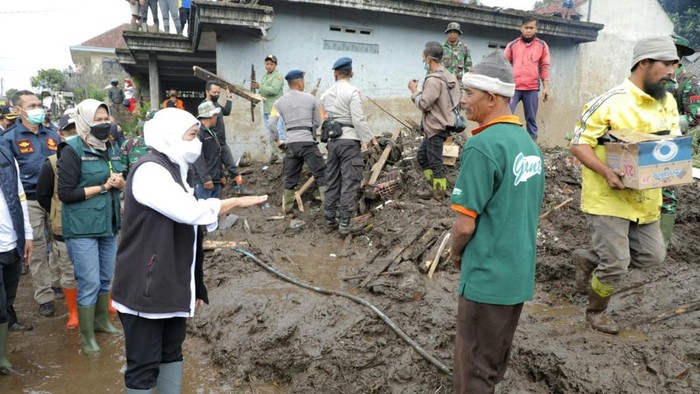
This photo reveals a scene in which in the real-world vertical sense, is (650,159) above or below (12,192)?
above

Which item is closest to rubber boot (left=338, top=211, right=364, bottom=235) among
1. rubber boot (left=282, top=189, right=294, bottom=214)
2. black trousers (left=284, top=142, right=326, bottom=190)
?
black trousers (left=284, top=142, right=326, bottom=190)

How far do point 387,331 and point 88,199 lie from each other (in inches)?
118

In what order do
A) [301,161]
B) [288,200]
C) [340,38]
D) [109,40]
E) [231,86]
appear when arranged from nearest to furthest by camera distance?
[301,161], [288,200], [231,86], [340,38], [109,40]

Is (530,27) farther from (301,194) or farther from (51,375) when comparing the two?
(51,375)

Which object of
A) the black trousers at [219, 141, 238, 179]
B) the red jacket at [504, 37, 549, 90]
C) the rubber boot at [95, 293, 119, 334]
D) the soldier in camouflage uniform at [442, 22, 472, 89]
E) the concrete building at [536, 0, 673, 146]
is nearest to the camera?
the rubber boot at [95, 293, 119, 334]

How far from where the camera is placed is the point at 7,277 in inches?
165

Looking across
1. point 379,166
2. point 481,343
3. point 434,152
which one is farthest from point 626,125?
point 379,166

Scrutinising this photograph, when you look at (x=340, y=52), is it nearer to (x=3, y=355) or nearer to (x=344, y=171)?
(x=344, y=171)

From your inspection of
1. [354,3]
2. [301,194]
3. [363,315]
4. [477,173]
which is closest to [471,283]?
[477,173]

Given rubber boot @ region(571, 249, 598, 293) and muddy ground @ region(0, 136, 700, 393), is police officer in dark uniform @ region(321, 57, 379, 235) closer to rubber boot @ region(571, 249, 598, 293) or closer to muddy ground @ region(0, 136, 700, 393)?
muddy ground @ region(0, 136, 700, 393)

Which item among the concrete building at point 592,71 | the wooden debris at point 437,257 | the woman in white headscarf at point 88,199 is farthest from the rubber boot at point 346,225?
the concrete building at point 592,71

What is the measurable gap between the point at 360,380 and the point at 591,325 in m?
2.09

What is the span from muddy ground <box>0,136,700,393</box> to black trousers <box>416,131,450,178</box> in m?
1.01

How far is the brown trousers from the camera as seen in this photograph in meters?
2.56
